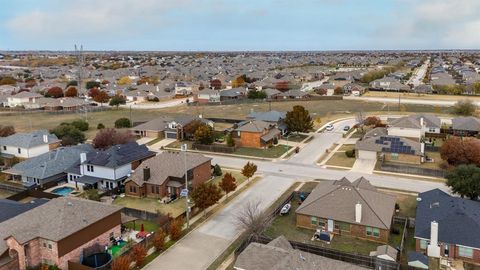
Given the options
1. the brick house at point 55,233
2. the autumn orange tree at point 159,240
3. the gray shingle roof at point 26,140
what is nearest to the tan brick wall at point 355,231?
the autumn orange tree at point 159,240

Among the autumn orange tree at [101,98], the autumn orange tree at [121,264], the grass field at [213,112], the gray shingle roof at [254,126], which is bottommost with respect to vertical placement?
the autumn orange tree at [121,264]

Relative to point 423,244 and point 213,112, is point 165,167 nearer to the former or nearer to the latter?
point 423,244

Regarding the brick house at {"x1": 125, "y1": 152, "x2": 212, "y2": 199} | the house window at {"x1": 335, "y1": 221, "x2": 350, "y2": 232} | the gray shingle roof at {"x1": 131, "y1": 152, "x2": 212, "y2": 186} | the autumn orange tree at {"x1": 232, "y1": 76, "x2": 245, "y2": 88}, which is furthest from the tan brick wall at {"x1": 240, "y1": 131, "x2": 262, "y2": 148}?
the autumn orange tree at {"x1": 232, "y1": 76, "x2": 245, "y2": 88}

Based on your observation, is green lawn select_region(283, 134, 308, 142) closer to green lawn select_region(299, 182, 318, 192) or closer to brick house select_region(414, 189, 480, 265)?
green lawn select_region(299, 182, 318, 192)

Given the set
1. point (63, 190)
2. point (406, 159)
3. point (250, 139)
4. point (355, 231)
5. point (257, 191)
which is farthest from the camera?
point (250, 139)

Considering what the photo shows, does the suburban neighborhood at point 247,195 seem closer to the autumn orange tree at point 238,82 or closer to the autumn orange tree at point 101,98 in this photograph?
the autumn orange tree at point 101,98

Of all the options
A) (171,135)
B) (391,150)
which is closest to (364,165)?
(391,150)

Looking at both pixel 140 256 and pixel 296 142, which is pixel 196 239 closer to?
pixel 140 256
